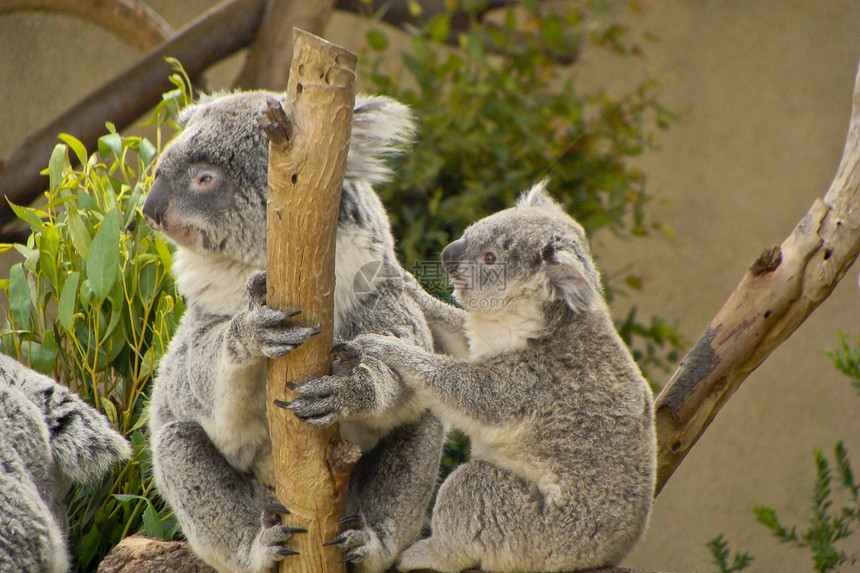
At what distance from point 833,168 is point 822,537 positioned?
→ 289 cm

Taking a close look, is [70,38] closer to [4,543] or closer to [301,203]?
[4,543]

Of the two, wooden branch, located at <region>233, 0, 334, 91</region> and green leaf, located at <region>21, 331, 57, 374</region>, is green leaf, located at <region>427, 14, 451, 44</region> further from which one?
green leaf, located at <region>21, 331, 57, 374</region>

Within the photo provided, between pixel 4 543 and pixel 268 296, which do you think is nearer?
pixel 268 296

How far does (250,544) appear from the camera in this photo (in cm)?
185

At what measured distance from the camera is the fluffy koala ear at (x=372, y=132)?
A: 6.33 feet

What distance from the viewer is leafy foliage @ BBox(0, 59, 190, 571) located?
2412 millimetres

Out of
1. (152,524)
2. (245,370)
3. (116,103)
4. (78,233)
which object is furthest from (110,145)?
(245,370)

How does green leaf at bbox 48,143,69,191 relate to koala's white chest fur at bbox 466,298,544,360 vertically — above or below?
below

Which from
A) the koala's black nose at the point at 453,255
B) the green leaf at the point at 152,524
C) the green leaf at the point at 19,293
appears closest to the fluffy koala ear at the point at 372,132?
the koala's black nose at the point at 453,255

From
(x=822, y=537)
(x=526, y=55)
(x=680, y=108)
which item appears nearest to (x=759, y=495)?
(x=822, y=537)

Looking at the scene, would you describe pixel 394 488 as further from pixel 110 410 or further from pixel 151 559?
pixel 110 410

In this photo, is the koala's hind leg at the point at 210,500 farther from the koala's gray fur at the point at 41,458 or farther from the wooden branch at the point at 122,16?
the wooden branch at the point at 122,16

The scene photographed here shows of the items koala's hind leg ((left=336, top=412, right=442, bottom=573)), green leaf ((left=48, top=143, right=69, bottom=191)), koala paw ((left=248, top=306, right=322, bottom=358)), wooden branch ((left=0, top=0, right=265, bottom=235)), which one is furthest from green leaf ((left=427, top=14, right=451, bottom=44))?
koala paw ((left=248, top=306, right=322, bottom=358))

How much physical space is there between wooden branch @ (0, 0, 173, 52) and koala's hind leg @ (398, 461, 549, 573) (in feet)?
10.6
